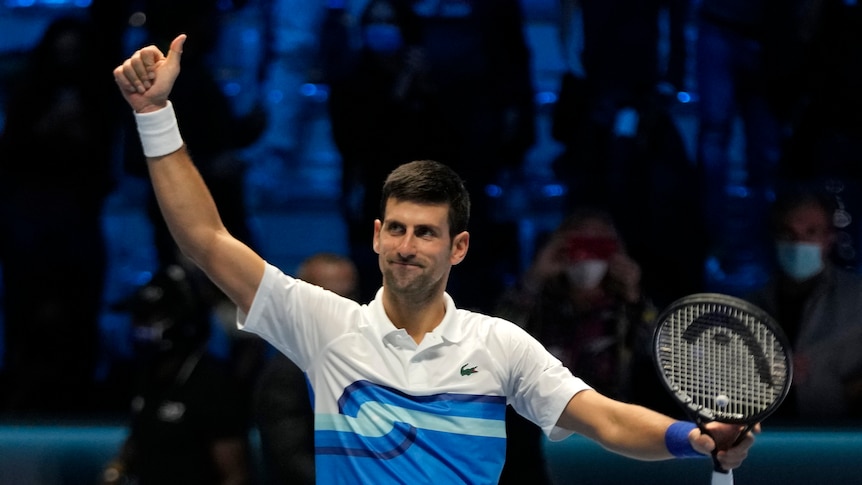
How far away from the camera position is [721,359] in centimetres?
280

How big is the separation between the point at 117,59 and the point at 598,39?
2068mm

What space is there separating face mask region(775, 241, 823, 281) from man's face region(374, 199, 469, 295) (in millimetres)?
2637

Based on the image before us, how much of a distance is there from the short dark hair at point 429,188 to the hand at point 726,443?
80cm

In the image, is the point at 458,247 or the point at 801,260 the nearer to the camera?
the point at 458,247

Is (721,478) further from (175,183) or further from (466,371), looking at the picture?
(175,183)

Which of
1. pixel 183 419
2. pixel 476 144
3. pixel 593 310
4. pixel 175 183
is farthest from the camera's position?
pixel 476 144

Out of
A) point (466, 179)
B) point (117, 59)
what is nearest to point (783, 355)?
point (466, 179)

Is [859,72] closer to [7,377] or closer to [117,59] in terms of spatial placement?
[117,59]

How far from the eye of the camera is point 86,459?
5.19 metres

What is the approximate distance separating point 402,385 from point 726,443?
754mm

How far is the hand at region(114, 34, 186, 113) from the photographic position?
2.87 meters

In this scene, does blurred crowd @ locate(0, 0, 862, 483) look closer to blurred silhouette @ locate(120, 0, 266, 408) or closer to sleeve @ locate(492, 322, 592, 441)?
blurred silhouette @ locate(120, 0, 266, 408)

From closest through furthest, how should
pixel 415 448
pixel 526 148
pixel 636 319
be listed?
pixel 415 448 < pixel 636 319 < pixel 526 148

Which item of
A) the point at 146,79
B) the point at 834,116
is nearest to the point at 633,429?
the point at 146,79
